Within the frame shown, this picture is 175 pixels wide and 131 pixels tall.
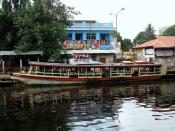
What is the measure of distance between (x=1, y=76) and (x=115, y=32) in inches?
751

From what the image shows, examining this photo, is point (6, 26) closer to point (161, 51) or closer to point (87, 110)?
point (161, 51)

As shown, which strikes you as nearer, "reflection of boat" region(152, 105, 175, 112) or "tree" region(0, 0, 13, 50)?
"reflection of boat" region(152, 105, 175, 112)

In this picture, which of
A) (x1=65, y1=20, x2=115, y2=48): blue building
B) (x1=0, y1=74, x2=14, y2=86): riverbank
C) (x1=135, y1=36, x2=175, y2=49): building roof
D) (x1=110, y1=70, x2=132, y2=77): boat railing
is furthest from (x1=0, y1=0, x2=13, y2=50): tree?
(x1=135, y1=36, x2=175, y2=49): building roof

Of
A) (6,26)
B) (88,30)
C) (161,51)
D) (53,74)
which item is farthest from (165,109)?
(88,30)

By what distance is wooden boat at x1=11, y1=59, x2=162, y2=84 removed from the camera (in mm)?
40312

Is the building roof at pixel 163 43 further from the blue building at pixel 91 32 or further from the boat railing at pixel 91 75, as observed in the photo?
the boat railing at pixel 91 75

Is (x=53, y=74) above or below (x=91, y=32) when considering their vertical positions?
below

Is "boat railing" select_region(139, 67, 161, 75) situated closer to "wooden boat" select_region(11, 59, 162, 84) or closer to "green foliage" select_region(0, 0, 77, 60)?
"wooden boat" select_region(11, 59, 162, 84)

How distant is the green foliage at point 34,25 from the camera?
42.4 m

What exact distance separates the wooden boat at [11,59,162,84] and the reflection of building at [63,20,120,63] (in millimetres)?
7778

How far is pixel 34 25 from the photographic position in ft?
139

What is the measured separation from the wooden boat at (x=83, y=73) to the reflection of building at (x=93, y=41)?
778 centimetres

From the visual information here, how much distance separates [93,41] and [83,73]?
11.6m

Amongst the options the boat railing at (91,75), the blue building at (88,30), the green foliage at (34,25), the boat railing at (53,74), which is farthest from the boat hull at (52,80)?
the blue building at (88,30)
